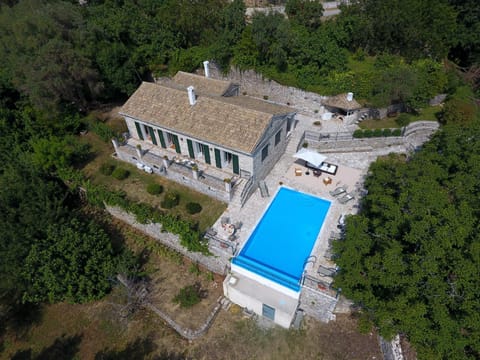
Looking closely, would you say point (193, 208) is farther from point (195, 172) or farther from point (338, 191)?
point (338, 191)

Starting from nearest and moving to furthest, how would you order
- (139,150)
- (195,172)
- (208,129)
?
(195,172)
(208,129)
(139,150)

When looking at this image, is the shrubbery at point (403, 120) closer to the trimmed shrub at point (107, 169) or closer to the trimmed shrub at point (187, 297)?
the trimmed shrub at point (187, 297)

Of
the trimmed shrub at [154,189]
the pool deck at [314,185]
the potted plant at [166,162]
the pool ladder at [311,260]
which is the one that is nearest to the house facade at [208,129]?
the potted plant at [166,162]

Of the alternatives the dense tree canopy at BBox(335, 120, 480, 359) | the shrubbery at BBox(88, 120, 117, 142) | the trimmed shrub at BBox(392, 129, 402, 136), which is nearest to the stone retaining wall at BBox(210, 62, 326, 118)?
the trimmed shrub at BBox(392, 129, 402, 136)

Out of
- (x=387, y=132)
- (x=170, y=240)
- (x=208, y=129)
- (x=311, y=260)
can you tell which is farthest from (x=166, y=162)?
(x=387, y=132)

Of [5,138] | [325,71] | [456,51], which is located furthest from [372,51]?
[5,138]

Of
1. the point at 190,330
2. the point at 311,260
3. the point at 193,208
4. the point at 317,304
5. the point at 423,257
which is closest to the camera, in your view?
the point at 423,257

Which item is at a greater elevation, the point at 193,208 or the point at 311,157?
the point at 311,157
